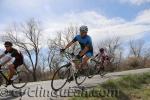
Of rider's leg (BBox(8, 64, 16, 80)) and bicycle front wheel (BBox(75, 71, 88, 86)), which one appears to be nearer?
bicycle front wheel (BBox(75, 71, 88, 86))

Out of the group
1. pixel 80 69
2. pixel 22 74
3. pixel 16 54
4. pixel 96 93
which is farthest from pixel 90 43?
pixel 22 74

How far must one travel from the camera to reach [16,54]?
12.2 m

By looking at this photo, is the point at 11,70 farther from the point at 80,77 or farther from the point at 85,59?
the point at 85,59

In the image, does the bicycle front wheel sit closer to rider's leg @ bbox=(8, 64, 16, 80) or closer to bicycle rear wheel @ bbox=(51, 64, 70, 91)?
bicycle rear wheel @ bbox=(51, 64, 70, 91)

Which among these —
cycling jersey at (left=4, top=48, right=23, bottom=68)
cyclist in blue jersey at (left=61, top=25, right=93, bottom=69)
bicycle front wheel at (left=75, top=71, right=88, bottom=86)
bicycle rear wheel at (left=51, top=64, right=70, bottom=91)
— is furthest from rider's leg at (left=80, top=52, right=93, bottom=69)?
cycling jersey at (left=4, top=48, right=23, bottom=68)

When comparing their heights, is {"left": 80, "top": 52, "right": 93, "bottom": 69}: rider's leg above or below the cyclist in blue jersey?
below

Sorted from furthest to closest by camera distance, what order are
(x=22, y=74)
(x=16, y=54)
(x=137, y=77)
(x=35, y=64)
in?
(x=35, y=64) → (x=137, y=77) → (x=22, y=74) → (x=16, y=54)

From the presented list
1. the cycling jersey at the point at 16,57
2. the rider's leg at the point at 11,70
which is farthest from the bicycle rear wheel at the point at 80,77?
the rider's leg at the point at 11,70

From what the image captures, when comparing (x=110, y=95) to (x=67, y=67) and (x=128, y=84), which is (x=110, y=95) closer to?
(x=67, y=67)

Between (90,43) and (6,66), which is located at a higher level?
(90,43)

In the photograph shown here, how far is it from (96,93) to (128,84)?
3.91 m

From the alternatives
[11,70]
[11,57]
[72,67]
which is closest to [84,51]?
[72,67]

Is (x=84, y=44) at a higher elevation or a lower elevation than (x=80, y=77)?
higher

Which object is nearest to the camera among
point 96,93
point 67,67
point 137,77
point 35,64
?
point 96,93
